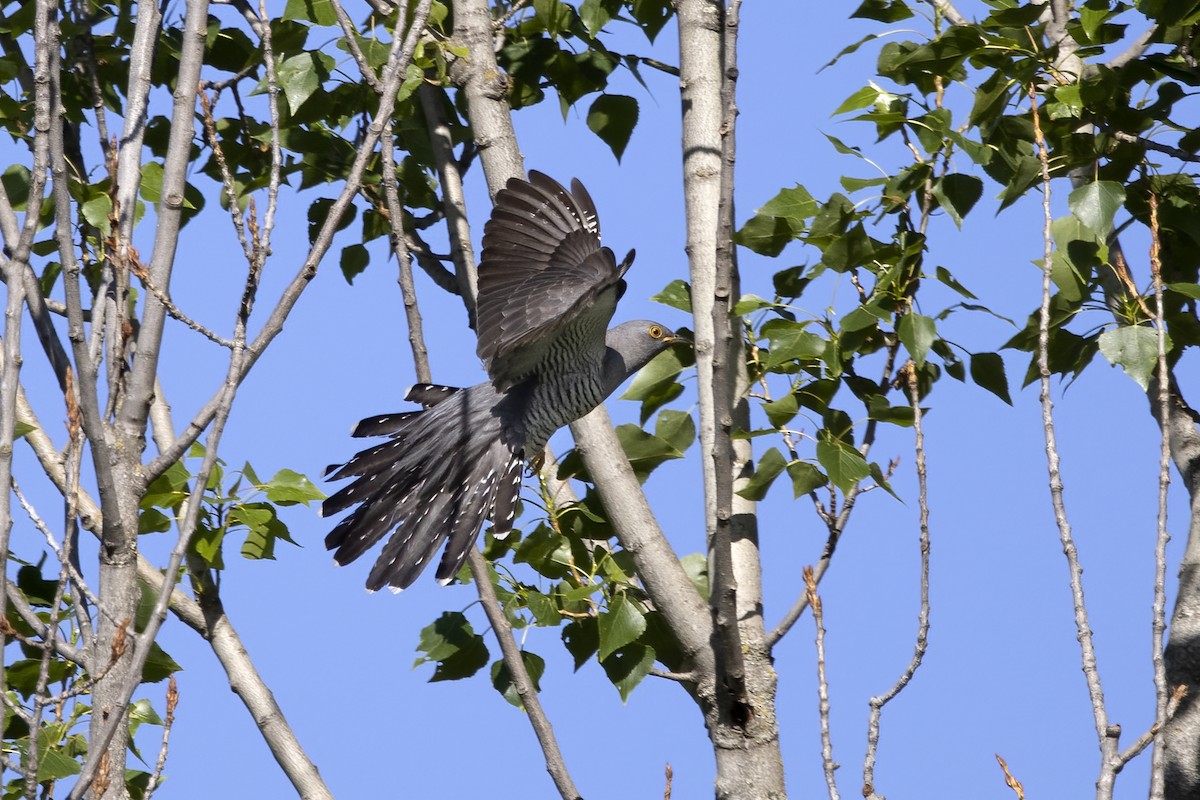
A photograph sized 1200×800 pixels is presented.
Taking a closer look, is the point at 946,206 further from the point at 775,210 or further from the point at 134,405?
the point at 134,405

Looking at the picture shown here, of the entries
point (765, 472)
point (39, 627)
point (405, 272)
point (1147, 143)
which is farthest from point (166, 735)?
point (1147, 143)

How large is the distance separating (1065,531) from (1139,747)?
14.4 inches

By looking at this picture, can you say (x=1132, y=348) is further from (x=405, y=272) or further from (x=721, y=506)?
(x=405, y=272)

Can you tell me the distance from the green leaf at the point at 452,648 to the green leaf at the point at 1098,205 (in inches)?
81.3

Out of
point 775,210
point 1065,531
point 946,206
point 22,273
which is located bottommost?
point 1065,531

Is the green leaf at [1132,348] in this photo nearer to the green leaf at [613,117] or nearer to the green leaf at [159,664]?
the green leaf at [613,117]

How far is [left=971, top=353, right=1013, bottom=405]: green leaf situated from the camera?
3475mm

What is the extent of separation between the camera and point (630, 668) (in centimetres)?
348

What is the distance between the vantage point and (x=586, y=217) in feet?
12.4

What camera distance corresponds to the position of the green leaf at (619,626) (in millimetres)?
Answer: 3357

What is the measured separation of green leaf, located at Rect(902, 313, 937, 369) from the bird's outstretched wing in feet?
2.60

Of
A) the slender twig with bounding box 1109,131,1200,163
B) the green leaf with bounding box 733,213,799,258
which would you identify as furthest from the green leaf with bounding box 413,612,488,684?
the slender twig with bounding box 1109,131,1200,163

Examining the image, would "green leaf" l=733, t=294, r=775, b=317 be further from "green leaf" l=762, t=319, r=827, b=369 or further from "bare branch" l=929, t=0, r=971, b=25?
"bare branch" l=929, t=0, r=971, b=25

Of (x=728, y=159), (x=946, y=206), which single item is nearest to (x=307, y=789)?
(x=728, y=159)
